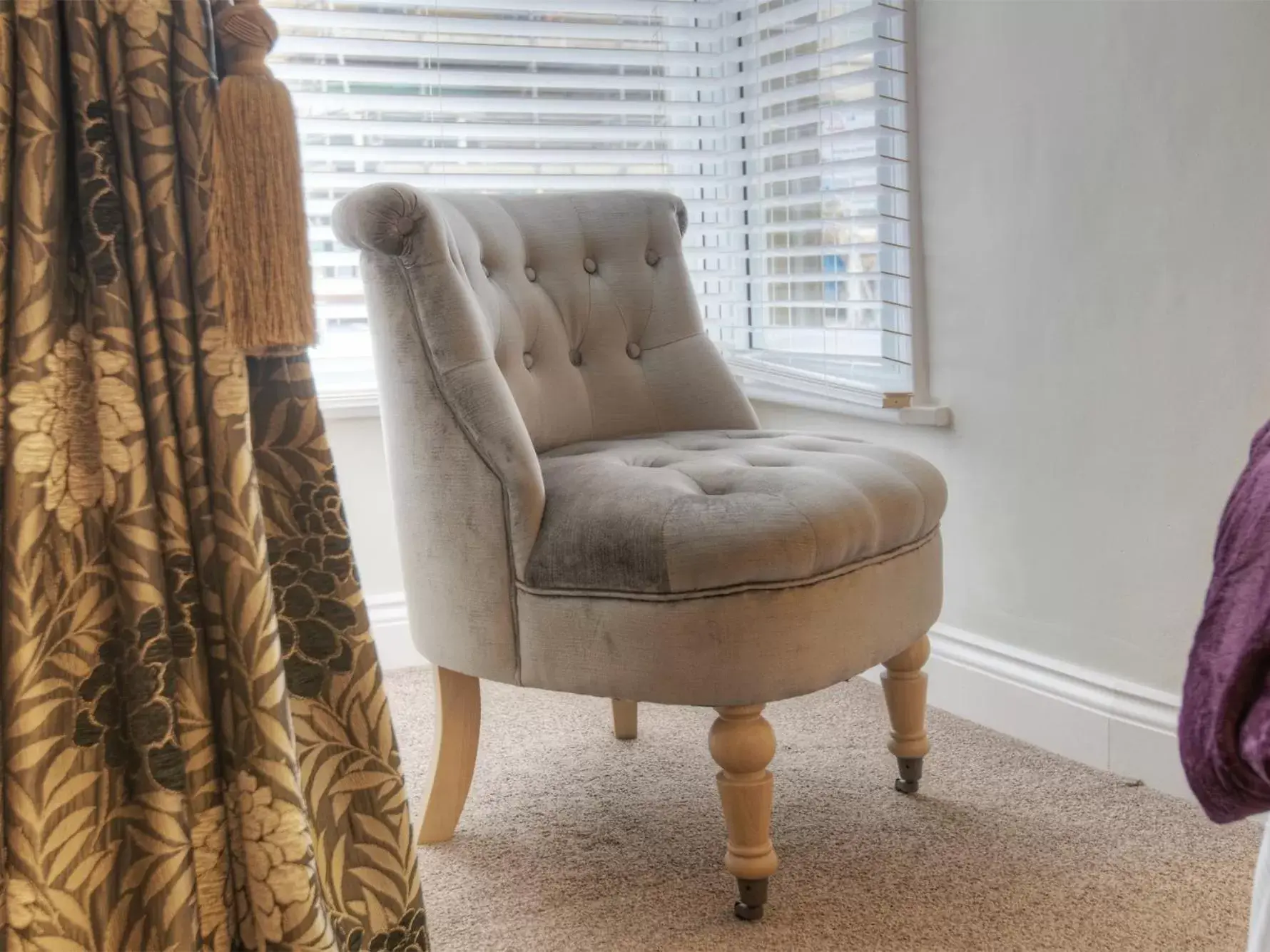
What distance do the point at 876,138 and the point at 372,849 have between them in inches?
63.3

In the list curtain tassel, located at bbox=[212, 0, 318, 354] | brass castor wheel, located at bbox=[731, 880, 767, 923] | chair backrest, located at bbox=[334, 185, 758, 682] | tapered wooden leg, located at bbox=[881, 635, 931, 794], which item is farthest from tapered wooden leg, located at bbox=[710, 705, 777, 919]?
curtain tassel, located at bbox=[212, 0, 318, 354]

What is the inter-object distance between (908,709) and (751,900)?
1.45ft

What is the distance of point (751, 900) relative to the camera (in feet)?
4.52

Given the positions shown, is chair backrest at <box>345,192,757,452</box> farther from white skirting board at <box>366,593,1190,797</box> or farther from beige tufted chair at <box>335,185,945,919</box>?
white skirting board at <box>366,593,1190,797</box>

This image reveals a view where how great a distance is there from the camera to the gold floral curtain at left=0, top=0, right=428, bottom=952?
Answer: 0.86 meters

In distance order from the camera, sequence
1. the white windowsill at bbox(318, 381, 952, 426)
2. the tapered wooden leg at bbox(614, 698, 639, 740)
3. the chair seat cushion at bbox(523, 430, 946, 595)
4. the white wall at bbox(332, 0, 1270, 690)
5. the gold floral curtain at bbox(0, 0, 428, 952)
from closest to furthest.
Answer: the gold floral curtain at bbox(0, 0, 428, 952)
the chair seat cushion at bbox(523, 430, 946, 595)
the white wall at bbox(332, 0, 1270, 690)
the tapered wooden leg at bbox(614, 698, 639, 740)
the white windowsill at bbox(318, 381, 952, 426)

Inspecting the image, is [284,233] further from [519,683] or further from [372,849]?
[519,683]

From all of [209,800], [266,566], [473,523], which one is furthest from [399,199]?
[209,800]

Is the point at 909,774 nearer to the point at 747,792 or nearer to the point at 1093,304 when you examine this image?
the point at 747,792

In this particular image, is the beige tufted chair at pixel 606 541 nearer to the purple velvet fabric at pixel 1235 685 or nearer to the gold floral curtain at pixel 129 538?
the gold floral curtain at pixel 129 538

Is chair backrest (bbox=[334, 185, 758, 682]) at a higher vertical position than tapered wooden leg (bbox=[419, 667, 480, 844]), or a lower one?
higher

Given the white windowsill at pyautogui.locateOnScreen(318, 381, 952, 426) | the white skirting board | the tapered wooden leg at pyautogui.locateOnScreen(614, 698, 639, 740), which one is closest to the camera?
the white skirting board

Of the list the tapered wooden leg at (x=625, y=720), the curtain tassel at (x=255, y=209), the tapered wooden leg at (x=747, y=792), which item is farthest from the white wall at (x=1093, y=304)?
the curtain tassel at (x=255, y=209)

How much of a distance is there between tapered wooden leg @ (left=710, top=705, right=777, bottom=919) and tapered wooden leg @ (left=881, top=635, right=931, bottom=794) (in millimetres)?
388
